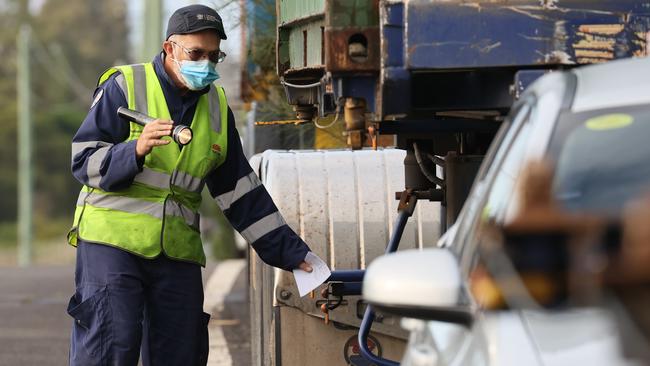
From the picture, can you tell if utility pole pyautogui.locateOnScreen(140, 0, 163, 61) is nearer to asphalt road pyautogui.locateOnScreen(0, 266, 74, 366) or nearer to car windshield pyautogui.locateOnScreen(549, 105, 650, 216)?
asphalt road pyautogui.locateOnScreen(0, 266, 74, 366)

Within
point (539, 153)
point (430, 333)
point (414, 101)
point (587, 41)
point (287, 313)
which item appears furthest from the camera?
point (287, 313)

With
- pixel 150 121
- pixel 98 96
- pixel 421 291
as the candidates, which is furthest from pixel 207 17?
pixel 421 291

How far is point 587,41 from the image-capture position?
5.53m

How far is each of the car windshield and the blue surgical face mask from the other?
291 cm

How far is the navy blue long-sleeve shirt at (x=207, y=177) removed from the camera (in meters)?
6.37

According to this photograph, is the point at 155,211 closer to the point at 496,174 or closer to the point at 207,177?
the point at 207,177

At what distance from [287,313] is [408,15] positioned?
2247mm

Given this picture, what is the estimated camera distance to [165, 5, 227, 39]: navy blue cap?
6.69m

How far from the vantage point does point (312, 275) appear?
6.77 metres

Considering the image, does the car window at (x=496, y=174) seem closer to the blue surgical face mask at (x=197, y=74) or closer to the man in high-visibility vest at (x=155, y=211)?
the man in high-visibility vest at (x=155, y=211)

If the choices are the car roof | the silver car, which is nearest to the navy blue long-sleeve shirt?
the silver car

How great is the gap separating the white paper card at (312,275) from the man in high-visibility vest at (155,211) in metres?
0.03

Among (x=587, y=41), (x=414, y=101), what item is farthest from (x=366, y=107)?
(x=587, y=41)

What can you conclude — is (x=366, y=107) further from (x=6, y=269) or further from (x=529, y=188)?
(x=6, y=269)
